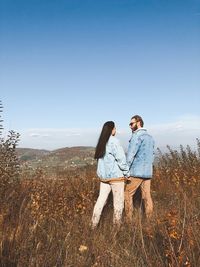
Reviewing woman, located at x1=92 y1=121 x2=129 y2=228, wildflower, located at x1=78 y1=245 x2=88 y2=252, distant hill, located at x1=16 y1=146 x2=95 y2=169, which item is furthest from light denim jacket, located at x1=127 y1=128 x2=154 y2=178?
wildflower, located at x1=78 y1=245 x2=88 y2=252

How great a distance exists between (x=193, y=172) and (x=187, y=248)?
6843 mm

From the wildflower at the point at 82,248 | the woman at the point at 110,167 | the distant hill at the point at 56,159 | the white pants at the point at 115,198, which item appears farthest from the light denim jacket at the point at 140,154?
the wildflower at the point at 82,248

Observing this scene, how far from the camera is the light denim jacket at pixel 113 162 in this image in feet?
23.4

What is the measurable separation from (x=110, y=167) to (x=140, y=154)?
98cm

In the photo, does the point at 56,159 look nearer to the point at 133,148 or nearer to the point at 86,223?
the point at 133,148

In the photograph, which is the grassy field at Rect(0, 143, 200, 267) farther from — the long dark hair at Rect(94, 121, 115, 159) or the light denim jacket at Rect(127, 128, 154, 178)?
the long dark hair at Rect(94, 121, 115, 159)

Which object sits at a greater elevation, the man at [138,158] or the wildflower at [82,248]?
the man at [138,158]

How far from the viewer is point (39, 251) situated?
4.32 m

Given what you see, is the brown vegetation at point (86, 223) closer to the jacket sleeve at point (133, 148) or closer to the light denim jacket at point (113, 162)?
the light denim jacket at point (113, 162)

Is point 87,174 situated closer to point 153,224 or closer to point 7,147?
point 7,147

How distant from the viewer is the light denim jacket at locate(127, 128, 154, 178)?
7.76 meters

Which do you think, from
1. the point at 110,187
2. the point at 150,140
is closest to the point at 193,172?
the point at 150,140

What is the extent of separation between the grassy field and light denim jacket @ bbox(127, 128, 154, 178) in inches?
29.3

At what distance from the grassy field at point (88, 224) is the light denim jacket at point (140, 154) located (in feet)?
2.44
